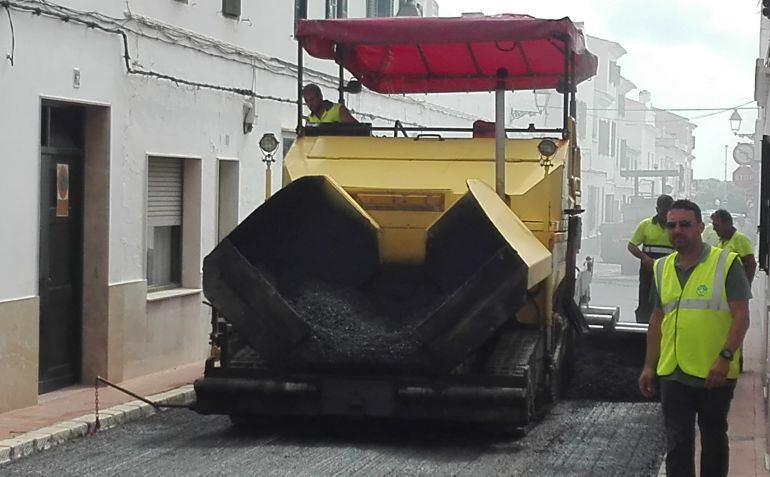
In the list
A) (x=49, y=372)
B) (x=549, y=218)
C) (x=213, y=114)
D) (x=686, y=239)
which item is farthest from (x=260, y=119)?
(x=686, y=239)

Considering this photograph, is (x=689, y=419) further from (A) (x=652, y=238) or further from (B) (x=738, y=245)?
(A) (x=652, y=238)

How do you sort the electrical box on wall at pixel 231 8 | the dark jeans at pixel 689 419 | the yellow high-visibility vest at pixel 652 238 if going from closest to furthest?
1. the dark jeans at pixel 689 419
2. the yellow high-visibility vest at pixel 652 238
3. the electrical box on wall at pixel 231 8

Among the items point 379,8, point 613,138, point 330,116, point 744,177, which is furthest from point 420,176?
point 613,138

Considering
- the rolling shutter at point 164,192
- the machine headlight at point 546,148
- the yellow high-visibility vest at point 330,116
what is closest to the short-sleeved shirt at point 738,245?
the machine headlight at point 546,148

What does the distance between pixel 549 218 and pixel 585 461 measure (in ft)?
6.98

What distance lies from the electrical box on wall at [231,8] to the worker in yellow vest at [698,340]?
8965mm

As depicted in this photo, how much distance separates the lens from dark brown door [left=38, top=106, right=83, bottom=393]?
12.1 m

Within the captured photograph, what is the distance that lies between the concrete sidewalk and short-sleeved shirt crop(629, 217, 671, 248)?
4541mm

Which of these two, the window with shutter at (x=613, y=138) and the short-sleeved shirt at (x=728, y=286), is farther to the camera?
the window with shutter at (x=613, y=138)

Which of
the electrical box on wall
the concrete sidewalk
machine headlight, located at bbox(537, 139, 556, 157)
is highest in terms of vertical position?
the electrical box on wall

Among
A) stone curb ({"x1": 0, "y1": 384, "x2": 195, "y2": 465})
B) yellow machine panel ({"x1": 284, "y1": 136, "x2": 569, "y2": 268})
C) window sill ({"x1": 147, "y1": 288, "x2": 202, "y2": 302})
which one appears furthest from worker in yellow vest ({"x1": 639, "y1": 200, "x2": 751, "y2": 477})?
window sill ({"x1": 147, "y1": 288, "x2": 202, "y2": 302})

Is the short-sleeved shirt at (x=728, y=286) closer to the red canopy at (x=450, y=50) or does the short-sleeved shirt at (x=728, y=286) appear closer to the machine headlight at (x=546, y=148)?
the machine headlight at (x=546, y=148)

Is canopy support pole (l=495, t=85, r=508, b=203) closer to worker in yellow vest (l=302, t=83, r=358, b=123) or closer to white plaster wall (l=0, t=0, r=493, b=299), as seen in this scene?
worker in yellow vest (l=302, t=83, r=358, b=123)

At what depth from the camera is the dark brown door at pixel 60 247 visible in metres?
12.1
